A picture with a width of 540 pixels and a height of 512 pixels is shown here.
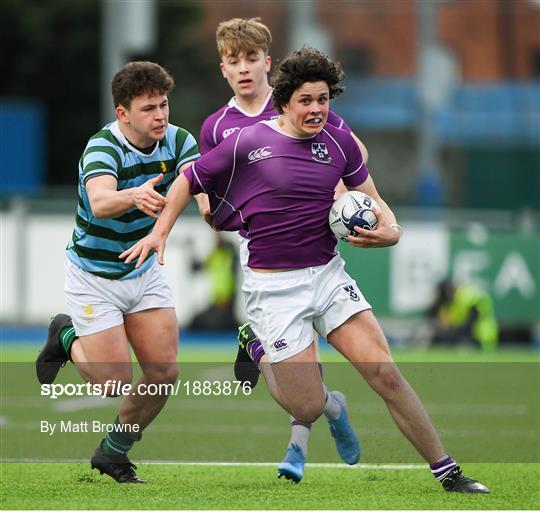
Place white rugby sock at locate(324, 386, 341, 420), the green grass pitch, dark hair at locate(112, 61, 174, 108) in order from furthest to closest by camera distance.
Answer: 1. white rugby sock at locate(324, 386, 341, 420)
2. dark hair at locate(112, 61, 174, 108)
3. the green grass pitch

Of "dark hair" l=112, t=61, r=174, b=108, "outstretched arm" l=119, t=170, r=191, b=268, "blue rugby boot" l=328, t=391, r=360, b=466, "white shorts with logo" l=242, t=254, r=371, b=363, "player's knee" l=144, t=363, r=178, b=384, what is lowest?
"blue rugby boot" l=328, t=391, r=360, b=466

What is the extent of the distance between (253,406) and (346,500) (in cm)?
631

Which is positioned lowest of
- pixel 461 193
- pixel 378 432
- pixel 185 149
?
pixel 461 193

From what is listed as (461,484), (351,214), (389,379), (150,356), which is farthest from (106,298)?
(461,484)

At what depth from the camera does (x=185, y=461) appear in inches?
376

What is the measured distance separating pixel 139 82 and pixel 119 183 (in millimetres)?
599

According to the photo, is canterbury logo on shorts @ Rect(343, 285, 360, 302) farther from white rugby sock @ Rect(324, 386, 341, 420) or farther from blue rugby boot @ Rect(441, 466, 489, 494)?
blue rugby boot @ Rect(441, 466, 489, 494)

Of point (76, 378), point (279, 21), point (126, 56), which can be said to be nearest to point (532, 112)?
point (279, 21)

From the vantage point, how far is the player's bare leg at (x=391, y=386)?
7.76 m

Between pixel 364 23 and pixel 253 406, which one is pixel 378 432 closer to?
pixel 253 406

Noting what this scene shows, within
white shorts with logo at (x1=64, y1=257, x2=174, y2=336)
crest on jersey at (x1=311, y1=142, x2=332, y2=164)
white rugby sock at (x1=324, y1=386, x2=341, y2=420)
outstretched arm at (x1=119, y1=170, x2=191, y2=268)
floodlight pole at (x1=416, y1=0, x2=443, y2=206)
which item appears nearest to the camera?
outstretched arm at (x1=119, y1=170, x2=191, y2=268)

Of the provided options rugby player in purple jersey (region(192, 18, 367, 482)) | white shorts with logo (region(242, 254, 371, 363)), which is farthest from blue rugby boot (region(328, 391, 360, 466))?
white shorts with logo (region(242, 254, 371, 363))

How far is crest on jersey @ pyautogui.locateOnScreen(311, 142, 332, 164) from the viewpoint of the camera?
7.86 metres

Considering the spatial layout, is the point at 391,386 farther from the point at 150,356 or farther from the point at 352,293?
the point at 150,356
